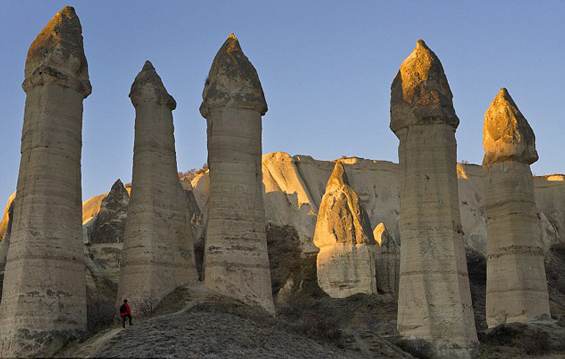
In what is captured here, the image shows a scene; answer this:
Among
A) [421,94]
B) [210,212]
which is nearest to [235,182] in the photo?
[210,212]

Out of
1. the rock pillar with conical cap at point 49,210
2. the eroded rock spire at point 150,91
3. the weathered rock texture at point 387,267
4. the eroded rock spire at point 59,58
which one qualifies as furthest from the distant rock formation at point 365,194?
the rock pillar with conical cap at point 49,210

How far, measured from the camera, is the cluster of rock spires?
20.2m

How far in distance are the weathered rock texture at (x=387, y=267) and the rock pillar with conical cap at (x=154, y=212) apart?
1613 centimetres

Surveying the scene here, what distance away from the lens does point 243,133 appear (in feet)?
80.6

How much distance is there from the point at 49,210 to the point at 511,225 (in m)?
16.6

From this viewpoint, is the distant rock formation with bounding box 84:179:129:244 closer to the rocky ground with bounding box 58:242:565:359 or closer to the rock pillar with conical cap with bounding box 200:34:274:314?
the rocky ground with bounding box 58:242:565:359

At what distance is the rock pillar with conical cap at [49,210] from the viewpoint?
64.0ft

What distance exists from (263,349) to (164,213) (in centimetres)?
675

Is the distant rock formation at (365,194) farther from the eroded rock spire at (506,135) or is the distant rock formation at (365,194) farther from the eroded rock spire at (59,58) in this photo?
the eroded rock spire at (59,58)

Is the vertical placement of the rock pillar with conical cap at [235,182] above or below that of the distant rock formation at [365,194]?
below

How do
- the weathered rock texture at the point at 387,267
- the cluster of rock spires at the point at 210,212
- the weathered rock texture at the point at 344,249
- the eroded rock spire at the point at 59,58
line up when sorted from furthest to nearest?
the weathered rock texture at the point at 387,267
the weathered rock texture at the point at 344,249
the eroded rock spire at the point at 59,58
the cluster of rock spires at the point at 210,212

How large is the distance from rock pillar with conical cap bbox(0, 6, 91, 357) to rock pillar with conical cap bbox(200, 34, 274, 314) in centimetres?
393

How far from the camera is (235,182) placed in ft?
78.7

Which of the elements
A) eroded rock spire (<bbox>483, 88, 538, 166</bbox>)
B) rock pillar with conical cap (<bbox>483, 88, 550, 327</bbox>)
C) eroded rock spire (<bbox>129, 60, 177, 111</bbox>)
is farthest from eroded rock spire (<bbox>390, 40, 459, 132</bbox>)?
eroded rock spire (<bbox>129, 60, 177, 111</bbox>)
